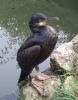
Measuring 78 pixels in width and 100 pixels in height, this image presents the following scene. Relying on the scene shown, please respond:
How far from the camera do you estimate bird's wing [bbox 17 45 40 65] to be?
14.5 ft

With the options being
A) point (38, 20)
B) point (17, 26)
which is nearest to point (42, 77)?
point (38, 20)

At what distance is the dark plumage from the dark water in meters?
1.21

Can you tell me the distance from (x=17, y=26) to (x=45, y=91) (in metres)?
5.83

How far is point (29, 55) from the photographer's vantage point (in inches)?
177

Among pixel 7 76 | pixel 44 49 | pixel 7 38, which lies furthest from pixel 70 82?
pixel 7 38

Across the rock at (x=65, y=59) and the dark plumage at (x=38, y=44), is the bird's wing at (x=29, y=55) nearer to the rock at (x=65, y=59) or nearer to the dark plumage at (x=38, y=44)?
the dark plumage at (x=38, y=44)

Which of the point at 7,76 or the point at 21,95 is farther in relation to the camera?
the point at 7,76

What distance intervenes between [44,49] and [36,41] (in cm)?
14

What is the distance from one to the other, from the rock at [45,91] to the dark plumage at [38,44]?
323mm

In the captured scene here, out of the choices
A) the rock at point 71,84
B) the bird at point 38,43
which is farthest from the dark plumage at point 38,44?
the rock at point 71,84

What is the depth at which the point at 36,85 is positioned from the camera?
4.66 m

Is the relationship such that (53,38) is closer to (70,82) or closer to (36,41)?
(36,41)

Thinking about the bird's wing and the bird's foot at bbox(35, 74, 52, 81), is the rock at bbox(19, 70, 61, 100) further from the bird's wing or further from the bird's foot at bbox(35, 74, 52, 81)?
the bird's wing

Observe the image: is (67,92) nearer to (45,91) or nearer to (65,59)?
(45,91)
